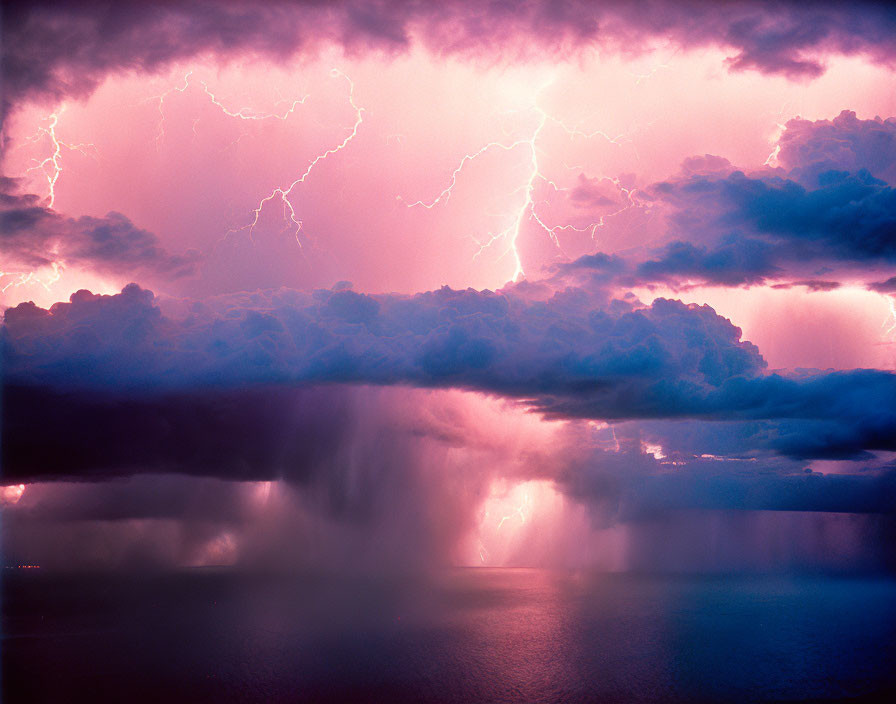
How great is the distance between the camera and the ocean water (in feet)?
244

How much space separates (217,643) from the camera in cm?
10788

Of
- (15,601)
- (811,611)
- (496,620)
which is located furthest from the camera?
(15,601)

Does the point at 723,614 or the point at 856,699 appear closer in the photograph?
the point at 856,699

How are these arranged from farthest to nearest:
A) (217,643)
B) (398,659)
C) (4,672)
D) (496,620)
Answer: (496,620) < (217,643) < (398,659) < (4,672)

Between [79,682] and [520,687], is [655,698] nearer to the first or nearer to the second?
[520,687]

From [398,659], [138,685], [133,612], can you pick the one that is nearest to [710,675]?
[398,659]

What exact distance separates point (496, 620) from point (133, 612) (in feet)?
276

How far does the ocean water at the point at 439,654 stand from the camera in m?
74.5

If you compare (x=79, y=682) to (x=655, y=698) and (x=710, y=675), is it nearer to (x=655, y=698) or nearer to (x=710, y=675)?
(x=655, y=698)

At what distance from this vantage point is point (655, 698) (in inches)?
2867

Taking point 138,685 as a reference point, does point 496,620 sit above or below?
below

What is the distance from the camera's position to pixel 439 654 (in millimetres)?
99750

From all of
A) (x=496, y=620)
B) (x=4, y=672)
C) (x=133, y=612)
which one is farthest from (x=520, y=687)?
(x=133, y=612)

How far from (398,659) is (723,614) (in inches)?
3899
